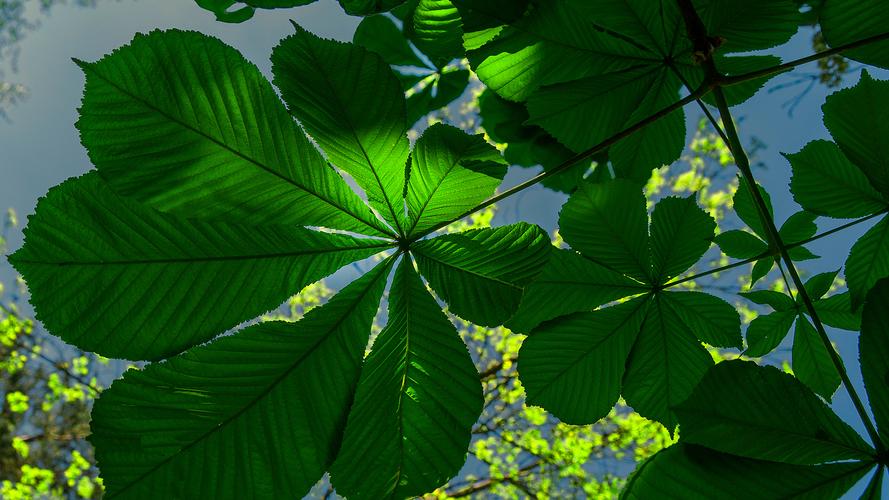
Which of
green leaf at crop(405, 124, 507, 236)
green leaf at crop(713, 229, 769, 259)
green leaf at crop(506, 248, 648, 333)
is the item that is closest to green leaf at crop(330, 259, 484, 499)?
green leaf at crop(405, 124, 507, 236)

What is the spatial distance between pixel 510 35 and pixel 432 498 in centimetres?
549

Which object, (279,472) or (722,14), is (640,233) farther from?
(279,472)

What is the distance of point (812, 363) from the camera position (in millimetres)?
1246

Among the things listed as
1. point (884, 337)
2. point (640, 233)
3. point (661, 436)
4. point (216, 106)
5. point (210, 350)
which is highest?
point (661, 436)

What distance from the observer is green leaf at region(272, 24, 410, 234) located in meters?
0.69

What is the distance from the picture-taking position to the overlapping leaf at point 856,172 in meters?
0.91

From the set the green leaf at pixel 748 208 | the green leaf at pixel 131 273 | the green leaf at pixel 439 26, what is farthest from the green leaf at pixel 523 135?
the green leaf at pixel 131 273

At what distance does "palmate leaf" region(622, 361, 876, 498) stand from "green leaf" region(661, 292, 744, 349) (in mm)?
441

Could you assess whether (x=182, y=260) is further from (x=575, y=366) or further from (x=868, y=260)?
(x=868, y=260)

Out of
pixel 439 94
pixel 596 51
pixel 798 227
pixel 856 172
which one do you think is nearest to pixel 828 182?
pixel 856 172

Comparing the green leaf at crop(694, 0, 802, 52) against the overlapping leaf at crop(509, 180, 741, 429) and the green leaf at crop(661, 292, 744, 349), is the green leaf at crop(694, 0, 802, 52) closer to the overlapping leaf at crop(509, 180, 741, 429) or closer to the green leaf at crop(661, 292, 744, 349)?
the overlapping leaf at crop(509, 180, 741, 429)

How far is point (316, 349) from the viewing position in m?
0.70

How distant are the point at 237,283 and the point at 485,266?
0.33m

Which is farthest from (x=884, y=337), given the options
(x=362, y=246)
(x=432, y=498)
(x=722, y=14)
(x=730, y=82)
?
(x=432, y=498)
